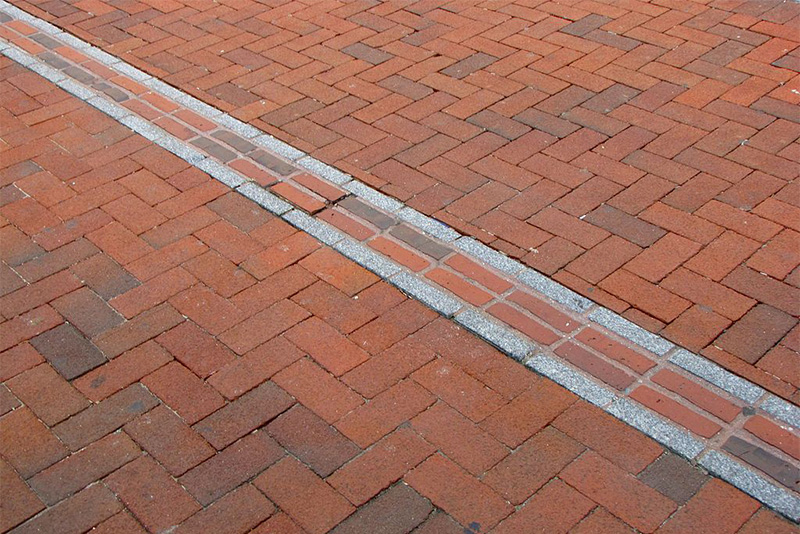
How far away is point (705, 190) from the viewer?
14.8ft

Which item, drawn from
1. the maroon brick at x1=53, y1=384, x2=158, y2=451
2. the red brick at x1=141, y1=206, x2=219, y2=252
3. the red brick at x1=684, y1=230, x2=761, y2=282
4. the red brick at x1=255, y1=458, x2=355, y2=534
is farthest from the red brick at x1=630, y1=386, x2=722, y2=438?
the red brick at x1=141, y1=206, x2=219, y2=252

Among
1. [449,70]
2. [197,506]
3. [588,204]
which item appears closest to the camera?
[197,506]

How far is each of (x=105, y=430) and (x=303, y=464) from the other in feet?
2.54

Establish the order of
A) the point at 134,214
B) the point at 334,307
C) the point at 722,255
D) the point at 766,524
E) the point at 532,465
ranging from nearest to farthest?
the point at 766,524
the point at 532,465
the point at 334,307
the point at 722,255
the point at 134,214

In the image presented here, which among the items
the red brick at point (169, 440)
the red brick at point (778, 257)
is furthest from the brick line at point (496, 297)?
the red brick at point (169, 440)

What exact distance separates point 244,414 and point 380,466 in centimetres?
58

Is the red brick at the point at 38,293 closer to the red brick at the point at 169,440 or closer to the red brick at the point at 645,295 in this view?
the red brick at the point at 169,440

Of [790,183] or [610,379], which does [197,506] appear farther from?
[790,183]

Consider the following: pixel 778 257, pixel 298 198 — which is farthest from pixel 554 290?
pixel 298 198

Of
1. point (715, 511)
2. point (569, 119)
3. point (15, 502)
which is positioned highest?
point (569, 119)

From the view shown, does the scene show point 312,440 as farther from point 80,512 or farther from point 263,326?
point 80,512

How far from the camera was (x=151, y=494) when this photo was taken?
3.06m

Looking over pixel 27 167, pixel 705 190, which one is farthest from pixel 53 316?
pixel 705 190

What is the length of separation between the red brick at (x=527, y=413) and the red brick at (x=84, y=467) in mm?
1319
